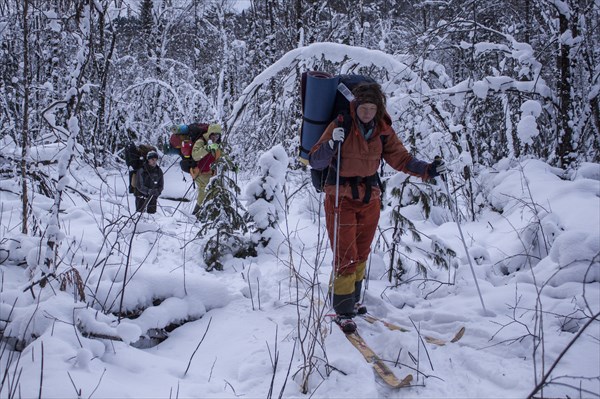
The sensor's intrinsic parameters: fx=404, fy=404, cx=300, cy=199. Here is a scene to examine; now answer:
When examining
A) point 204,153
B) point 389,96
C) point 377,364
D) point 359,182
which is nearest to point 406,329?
point 377,364

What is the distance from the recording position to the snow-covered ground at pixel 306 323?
7.34 feet

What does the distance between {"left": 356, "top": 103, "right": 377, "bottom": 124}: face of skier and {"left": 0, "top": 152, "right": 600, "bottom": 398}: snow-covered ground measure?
1088mm

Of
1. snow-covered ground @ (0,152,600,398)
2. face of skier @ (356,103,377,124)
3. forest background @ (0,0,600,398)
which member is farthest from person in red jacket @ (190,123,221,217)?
face of skier @ (356,103,377,124)

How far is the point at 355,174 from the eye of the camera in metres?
3.29

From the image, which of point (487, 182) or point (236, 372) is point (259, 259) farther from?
point (487, 182)

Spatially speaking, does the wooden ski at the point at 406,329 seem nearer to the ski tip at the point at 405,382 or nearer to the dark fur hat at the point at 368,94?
the ski tip at the point at 405,382

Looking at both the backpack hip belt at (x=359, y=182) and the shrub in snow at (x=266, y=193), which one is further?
the shrub in snow at (x=266, y=193)

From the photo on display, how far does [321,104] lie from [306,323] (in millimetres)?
1787

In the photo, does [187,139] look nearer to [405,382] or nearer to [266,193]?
[266,193]

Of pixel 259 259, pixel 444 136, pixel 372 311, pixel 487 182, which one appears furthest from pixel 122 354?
pixel 487 182

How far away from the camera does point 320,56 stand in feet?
14.4

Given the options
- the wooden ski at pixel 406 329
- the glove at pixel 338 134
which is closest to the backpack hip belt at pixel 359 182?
the glove at pixel 338 134

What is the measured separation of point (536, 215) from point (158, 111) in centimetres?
1457

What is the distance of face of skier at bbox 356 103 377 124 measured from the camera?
3168mm
